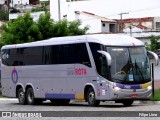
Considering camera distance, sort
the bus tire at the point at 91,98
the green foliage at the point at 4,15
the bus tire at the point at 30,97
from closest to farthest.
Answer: the bus tire at the point at 91,98
the bus tire at the point at 30,97
the green foliage at the point at 4,15

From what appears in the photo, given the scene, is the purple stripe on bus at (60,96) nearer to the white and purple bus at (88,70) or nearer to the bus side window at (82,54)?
the white and purple bus at (88,70)

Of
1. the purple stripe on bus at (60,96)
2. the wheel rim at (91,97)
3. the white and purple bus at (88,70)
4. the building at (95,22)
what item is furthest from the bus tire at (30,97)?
the building at (95,22)

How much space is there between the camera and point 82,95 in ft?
89.6

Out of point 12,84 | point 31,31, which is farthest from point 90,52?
point 31,31

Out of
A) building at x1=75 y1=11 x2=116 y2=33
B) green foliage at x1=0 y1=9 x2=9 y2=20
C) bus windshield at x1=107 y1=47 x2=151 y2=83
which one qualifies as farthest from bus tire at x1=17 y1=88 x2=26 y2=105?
green foliage at x1=0 y1=9 x2=9 y2=20

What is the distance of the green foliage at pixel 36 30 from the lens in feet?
158

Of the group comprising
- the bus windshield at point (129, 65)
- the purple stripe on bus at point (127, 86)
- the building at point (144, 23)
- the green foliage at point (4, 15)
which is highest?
the green foliage at point (4, 15)

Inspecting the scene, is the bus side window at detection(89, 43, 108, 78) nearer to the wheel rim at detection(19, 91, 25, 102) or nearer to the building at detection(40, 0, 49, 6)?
the wheel rim at detection(19, 91, 25, 102)

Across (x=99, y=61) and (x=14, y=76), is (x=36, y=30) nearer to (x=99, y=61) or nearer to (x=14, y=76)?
(x=14, y=76)

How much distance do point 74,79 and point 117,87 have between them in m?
2.97

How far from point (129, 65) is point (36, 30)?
75.8 ft

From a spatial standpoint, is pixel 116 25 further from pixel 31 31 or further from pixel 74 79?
pixel 74 79

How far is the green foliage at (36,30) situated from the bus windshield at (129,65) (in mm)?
21988

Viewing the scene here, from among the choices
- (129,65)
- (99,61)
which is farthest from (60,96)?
(129,65)
